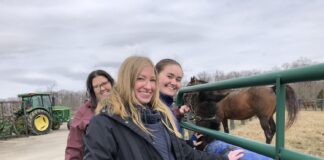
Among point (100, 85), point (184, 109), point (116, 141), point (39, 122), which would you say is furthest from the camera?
point (39, 122)

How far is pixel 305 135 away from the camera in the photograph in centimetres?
940

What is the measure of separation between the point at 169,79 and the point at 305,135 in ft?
25.5

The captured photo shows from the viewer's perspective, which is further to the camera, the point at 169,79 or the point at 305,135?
the point at 305,135

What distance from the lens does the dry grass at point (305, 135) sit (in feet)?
24.5

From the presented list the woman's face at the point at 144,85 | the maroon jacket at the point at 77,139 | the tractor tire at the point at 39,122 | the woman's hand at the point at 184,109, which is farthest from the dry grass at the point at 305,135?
the tractor tire at the point at 39,122

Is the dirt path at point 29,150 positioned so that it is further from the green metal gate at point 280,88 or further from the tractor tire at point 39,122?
the green metal gate at point 280,88

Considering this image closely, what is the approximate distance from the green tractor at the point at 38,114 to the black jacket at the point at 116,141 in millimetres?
16218

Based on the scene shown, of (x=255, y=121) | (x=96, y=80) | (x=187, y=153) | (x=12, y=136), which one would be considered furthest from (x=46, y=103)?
(x=187, y=153)

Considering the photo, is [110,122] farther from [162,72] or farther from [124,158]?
[162,72]

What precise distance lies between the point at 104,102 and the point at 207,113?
892mm

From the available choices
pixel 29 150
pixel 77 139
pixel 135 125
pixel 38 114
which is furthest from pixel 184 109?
pixel 38 114

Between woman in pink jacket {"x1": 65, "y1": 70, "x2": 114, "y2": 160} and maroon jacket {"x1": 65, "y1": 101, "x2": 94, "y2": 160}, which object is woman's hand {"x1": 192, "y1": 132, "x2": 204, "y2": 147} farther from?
maroon jacket {"x1": 65, "y1": 101, "x2": 94, "y2": 160}

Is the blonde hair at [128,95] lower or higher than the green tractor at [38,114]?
higher

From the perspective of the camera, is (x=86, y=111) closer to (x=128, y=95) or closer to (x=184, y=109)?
(x=184, y=109)
